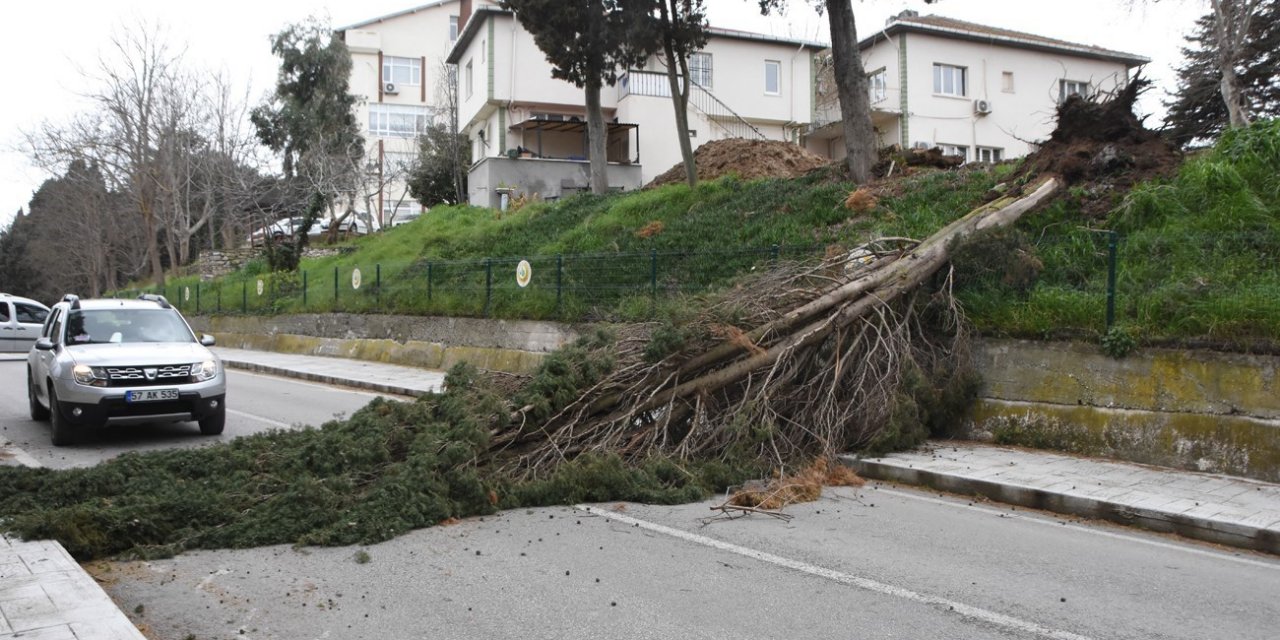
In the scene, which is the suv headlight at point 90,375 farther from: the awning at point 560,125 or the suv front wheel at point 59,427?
the awning at point 560,125

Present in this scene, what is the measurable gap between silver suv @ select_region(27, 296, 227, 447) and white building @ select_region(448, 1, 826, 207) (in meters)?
23.1

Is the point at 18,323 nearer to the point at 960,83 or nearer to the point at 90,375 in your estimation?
the point at 90,375

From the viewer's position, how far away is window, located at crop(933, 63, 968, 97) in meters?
38.4

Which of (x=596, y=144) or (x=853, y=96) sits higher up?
(x=596, y=144)

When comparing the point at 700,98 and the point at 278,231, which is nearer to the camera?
the point at 700,98

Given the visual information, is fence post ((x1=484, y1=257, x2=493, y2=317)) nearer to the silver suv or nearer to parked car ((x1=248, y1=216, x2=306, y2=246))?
the silver suv

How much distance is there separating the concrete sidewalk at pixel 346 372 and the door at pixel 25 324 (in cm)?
515

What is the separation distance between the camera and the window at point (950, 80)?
38.4 meters

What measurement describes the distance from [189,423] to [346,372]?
25.9 feet

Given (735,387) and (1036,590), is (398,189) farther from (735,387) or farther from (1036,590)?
(1036,590)

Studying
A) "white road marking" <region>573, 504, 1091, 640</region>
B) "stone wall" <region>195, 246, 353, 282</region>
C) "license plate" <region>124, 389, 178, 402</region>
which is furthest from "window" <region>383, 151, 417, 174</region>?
"white road marking" <region>573, 504, 1091, 640</region>

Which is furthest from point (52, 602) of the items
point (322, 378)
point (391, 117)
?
point (391, 117)

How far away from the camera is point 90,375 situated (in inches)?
402

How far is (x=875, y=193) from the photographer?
16984mm
